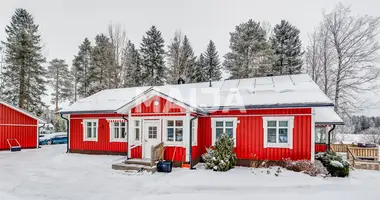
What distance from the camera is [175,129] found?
34.7 ft

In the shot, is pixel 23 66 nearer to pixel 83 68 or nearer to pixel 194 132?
pixel 83 68

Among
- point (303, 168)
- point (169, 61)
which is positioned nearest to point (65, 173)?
point (303, 168)

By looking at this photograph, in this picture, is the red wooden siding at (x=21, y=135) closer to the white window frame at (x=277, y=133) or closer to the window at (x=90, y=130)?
the window at (x=90, y=130)

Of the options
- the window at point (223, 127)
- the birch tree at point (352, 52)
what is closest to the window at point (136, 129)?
the window at point (223, 127)

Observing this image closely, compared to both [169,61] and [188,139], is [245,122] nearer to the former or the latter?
[188,139]

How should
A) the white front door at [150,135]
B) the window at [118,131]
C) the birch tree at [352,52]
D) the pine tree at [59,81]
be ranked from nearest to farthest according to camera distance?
the white front door at [150,135]
the window at [118,131]
the birch tree at [352,52]
the pine tree at [59,81]

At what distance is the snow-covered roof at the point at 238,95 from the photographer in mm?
10117

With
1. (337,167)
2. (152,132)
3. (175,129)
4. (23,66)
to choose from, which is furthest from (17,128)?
(337,167)

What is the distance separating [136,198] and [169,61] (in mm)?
22827

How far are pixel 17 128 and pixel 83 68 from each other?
47.3 ft

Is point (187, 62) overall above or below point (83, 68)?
above

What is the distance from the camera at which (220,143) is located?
9969 mm

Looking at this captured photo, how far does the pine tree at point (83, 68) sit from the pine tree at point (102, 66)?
1.02 metres

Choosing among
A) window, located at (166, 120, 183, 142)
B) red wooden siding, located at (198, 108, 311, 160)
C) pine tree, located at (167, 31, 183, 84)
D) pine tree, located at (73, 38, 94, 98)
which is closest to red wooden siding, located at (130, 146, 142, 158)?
window, located at (166, 120, 183, 142)
